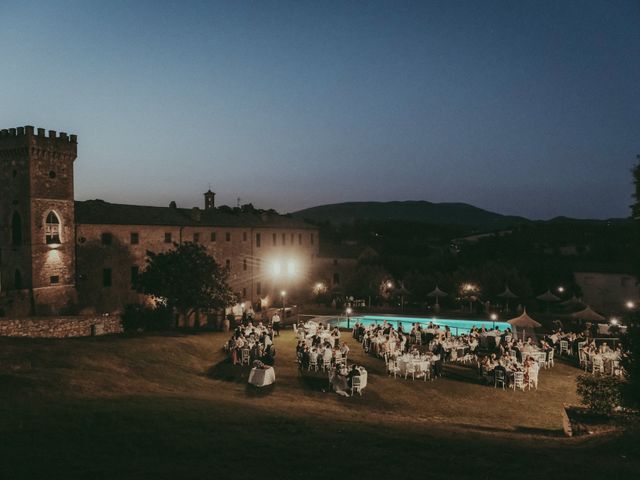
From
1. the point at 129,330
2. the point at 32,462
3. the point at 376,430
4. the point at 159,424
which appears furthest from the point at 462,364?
the point at 129,330

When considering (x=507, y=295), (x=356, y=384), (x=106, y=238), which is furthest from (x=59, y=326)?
(x=507, y=295)

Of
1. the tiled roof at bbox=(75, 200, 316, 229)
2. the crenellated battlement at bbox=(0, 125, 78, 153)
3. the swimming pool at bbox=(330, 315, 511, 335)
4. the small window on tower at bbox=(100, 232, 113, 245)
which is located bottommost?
the swimming pool at bbox=(330, 315, 511, 335)

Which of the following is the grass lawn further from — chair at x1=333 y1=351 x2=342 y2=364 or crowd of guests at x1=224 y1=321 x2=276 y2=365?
chair at x1=333 y1=351 x2=342 y2=364

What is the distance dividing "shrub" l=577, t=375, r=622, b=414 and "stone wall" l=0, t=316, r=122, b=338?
26.5m

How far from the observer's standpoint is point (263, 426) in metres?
12.2

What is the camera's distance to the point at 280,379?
792 inches

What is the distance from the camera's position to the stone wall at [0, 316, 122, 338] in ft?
88.3

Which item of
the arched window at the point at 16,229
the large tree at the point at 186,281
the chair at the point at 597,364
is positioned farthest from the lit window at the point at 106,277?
the chair at the point at 597,364

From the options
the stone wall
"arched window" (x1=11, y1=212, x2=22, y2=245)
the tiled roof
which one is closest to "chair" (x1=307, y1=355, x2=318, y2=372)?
the stone wall

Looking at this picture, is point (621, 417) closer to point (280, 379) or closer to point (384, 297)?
point (280, 379)

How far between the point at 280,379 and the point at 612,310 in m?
39.7

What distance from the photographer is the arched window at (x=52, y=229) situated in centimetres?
3947

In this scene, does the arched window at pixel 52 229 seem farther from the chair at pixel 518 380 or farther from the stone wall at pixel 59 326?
the chair at pixel 518 380

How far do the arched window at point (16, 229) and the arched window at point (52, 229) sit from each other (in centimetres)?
177
